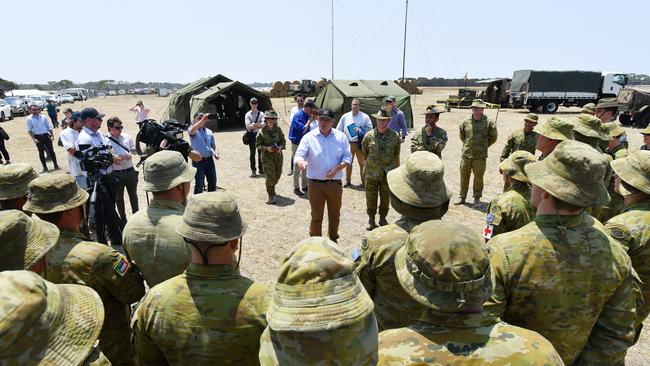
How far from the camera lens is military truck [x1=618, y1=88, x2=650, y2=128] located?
1808 centimetres

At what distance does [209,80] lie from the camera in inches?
689

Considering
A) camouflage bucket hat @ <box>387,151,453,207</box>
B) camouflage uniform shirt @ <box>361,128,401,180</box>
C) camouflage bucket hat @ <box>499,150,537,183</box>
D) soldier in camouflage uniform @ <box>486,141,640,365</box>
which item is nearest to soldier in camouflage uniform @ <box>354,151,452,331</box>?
camouflage bucket hat @ <box>387,151,453,207</box>

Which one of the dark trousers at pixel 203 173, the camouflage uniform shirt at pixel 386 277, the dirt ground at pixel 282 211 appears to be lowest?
the dirt ground at pixel 282 211

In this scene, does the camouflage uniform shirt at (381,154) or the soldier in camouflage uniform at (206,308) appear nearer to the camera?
the soldier in camouflage uniform at (206,308)

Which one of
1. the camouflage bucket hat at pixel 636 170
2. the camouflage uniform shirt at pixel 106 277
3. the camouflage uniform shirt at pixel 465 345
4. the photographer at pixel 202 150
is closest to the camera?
the camouflage uniform shirt at pixel 465 345

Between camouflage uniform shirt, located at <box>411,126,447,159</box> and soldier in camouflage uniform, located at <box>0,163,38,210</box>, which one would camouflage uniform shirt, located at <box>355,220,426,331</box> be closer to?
soldier in camouflage uniform, located at <box>0,163,38,210</box>

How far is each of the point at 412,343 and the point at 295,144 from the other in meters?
7.50

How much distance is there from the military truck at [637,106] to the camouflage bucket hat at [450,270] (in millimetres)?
21905

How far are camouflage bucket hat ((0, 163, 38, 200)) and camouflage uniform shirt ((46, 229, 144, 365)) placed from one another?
3.76ft

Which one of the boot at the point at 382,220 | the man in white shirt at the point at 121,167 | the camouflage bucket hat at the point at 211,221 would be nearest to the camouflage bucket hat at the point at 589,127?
the boot at the point at 382,220

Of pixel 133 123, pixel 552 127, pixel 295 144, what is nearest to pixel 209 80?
pixel 133 123

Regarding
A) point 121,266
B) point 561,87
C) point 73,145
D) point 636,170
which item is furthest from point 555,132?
point 561,87

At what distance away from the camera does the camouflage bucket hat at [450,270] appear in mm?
1405

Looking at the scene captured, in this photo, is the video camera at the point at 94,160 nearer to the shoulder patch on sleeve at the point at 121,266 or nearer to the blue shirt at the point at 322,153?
the blue shirt at the point at 322,153
